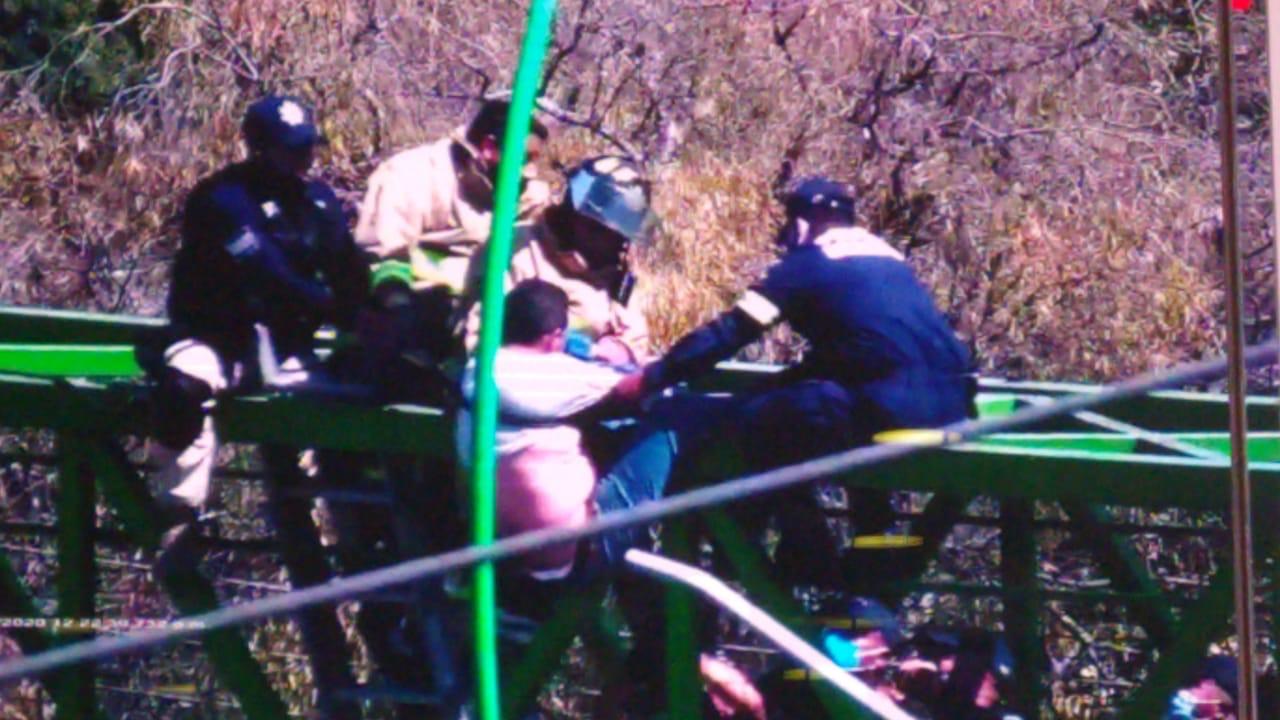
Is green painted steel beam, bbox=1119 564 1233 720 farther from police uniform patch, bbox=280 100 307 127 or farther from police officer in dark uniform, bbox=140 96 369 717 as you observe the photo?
police uniform patch, bbox=280 100 307 127

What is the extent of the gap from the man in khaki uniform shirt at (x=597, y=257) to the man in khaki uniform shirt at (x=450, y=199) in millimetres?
32

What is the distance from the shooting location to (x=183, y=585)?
166 centimetres

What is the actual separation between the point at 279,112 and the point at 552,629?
577mm

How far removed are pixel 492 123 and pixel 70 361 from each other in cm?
46

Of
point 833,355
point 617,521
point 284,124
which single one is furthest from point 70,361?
point 833,355

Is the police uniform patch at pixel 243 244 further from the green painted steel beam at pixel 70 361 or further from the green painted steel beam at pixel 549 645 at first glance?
the green painted steel beam at pixel 549 645

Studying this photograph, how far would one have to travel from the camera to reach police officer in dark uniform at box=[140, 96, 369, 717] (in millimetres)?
1679

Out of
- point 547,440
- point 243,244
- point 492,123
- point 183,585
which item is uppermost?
point 492,123

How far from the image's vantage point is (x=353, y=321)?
171cm

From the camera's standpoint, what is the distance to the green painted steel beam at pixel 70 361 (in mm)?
1652

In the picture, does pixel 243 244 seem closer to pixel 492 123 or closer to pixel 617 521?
pixel 492 123

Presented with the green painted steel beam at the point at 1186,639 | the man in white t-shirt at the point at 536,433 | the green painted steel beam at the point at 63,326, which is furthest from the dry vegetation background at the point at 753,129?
the green painted steel beam at the point at 1186,639

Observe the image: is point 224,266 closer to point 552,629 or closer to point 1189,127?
point 552,629

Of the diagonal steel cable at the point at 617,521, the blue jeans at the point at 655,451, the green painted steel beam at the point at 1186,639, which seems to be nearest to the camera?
the diagonal steel cable at the point at 617,521
